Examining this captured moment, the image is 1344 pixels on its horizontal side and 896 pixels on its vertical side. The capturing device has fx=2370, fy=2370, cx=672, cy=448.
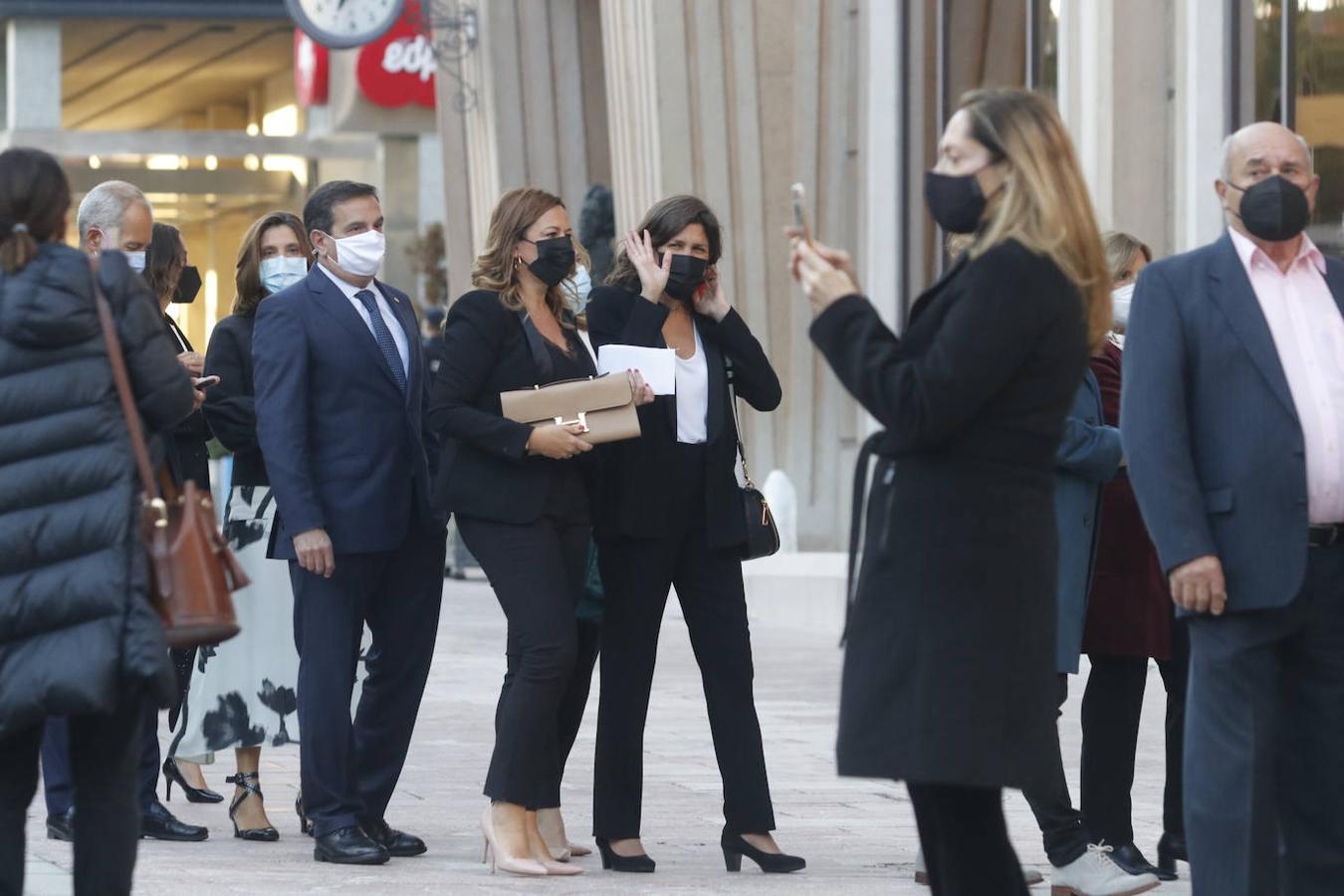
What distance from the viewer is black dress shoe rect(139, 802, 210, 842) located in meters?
7.61

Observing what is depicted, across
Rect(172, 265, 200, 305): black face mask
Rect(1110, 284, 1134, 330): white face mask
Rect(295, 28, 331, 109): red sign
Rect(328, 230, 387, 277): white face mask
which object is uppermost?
Rect(295, 28, 331, 109): red sign

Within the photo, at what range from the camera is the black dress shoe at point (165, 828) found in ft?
25.0

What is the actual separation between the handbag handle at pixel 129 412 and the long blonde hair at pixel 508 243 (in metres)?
2.22

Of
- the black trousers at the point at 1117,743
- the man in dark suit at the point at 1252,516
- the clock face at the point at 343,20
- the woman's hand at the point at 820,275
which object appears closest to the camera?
the woman's hand at the point at 820,275

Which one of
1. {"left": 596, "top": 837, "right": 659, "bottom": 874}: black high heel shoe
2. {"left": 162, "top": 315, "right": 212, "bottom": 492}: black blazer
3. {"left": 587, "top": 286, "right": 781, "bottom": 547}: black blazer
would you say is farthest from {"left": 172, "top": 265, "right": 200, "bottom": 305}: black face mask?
{"left": 596, "top": 837, "right": 659, "bottom": 874}: black high heel shoe

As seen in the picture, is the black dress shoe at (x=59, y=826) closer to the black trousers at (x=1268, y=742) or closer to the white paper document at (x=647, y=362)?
the white paper document at (x=647, y=362)

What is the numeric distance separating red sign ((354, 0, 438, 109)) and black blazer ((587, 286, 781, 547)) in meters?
28.2

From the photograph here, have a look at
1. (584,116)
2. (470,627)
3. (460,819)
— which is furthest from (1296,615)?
(584,116)

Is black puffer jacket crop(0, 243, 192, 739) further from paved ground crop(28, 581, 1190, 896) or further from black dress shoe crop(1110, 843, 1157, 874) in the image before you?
black dress shoe crop(1110, 843, 1157, 874)

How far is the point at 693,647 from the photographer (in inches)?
282

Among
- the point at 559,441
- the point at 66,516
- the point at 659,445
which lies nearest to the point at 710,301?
the point at 659,445

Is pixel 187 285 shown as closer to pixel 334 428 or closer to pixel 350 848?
pixel 334 428

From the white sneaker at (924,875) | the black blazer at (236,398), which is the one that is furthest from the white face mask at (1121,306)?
the black blazer at (236,398)

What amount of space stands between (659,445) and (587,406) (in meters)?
0.35
